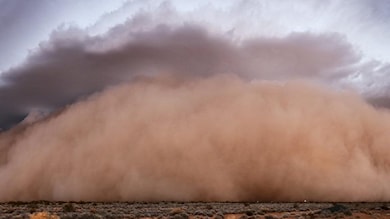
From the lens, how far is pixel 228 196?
67562 mm

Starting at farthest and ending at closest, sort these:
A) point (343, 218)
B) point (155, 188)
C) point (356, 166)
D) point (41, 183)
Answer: point (41, 183) < point (356, 166) < point (155, 188) < point (343, 218)

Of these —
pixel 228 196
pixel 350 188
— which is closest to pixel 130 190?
pixel 228 196

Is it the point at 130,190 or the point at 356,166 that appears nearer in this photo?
the point at 130,190

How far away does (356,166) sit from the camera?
77.4 metres

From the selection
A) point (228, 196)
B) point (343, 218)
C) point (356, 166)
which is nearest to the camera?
point (343, 218)

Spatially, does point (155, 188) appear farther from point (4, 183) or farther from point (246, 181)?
point (4, 183)

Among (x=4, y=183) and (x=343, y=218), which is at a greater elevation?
(x=4, y=183)

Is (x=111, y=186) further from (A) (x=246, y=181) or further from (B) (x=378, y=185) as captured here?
(B) (x=378, y=185)

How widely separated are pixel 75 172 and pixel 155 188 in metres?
22.3

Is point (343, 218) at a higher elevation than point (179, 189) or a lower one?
lower

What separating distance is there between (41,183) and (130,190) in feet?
80.0

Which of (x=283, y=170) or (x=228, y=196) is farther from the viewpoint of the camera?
(x=283, y=170)

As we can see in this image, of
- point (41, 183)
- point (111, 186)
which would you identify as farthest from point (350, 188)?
point (41, 183)

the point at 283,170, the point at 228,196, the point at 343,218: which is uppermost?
the point at 283,170
